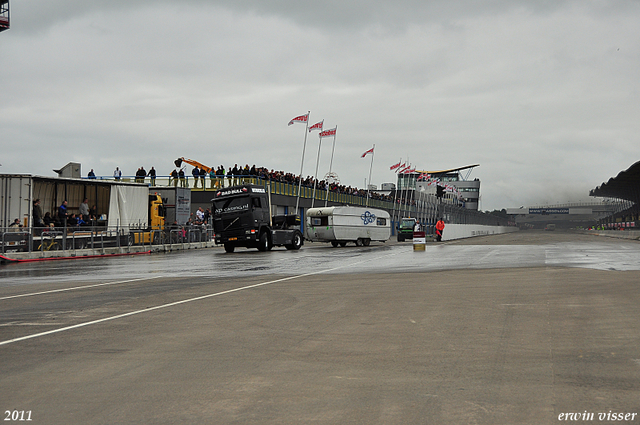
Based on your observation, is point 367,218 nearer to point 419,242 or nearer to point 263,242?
point 419,242

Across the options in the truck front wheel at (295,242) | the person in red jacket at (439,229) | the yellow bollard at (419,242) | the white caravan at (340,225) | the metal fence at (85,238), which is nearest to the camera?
the metal fence at (85,238)

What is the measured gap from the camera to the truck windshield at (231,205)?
31263mm

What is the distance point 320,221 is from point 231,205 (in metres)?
10.3

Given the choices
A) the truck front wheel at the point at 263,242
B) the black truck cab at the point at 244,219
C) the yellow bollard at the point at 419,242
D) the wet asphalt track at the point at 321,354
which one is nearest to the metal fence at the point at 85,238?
the black truck cab at the point at 244,219

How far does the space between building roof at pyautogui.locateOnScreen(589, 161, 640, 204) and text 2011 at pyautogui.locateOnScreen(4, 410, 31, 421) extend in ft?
246

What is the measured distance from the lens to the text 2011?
171 inches

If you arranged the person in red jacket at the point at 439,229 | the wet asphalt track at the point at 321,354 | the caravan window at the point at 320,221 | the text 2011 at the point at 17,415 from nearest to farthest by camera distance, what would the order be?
1. the text 2011 at the point at 17,415
2. the wet asphalt track at the point at 321,354
3. the caravan window at the point at 320,221
4. the person in red jacket at the point at 439,229

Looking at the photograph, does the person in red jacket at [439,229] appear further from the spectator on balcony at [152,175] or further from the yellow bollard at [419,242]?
the spectator on balcony at [152,175]

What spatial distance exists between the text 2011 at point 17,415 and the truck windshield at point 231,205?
26.7 metres

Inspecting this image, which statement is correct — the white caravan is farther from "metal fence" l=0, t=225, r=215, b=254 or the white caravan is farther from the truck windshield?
the truck windshield

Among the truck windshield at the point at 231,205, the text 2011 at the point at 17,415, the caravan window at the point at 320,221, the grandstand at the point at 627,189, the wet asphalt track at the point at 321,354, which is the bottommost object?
the text 2011 at the point at 17,415

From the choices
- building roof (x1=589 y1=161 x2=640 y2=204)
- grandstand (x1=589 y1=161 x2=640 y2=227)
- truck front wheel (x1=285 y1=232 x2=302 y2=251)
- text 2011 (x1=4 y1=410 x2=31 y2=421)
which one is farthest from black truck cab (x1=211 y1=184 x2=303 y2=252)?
building roof (x1=589 y1=161 x2=640 y2=204)

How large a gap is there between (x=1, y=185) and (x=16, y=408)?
2257 cm

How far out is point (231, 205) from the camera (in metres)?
31.7
